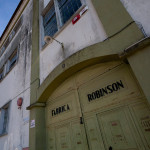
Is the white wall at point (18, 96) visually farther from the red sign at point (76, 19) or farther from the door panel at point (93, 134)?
the red sign at point (76, 19)

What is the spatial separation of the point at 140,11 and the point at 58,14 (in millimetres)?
3092

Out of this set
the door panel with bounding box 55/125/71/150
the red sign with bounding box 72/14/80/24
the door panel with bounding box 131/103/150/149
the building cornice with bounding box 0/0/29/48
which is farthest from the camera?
the building cornice with bounding box 0/0/29/48

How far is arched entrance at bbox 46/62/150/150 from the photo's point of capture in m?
1.83

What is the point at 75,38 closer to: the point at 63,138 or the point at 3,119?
the point at 63,138

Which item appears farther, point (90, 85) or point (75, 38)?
point (75, 38)

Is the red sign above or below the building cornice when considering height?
below

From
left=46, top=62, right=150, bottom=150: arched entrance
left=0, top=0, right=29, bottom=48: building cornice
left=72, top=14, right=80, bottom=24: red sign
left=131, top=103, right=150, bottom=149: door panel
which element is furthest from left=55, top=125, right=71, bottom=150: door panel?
left=0, top=0, right=29, bottom=48: building cornice

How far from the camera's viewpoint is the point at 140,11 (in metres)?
2.07

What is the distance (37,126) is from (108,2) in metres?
3.70

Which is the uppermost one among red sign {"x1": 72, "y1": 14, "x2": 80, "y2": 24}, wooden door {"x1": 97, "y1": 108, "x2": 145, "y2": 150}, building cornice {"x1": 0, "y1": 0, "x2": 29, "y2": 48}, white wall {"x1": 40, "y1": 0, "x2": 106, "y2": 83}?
building cornice {"x1": 0, "y1": 0, "x2": 29, "y2": 48}

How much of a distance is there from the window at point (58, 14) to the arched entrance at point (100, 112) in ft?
7.15

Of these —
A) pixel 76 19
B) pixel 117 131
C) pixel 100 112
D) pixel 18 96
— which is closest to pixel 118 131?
pixel 117 131

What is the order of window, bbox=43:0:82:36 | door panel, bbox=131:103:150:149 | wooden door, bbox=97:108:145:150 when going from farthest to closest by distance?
window, bbox=43:0:82:36 < wooden door, bbox=97:108:145:150 < door panel, bbox=131:103:150:149

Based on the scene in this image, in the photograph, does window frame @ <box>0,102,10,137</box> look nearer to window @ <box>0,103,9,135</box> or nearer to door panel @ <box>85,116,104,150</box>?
window @ <box>0,103,9,135</box>
